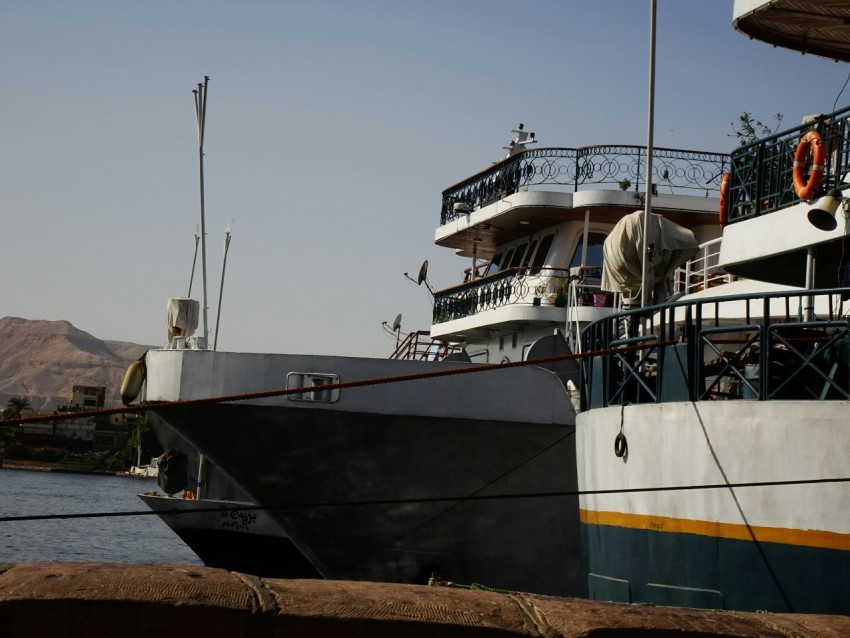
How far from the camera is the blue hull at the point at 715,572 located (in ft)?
27.5

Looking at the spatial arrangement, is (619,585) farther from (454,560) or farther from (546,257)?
(546,257)

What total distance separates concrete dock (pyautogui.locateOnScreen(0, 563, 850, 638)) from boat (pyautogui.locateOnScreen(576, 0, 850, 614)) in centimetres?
465

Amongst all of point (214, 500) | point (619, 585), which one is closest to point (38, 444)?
point (214, 500)

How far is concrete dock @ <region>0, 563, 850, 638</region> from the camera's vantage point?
3084 mm

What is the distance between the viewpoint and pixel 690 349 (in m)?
9.71

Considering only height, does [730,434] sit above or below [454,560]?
above

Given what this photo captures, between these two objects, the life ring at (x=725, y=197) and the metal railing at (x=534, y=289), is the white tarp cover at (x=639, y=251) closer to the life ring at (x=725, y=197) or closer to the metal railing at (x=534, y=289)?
the life ring at (x=725, y=197)

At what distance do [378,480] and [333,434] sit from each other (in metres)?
0.93

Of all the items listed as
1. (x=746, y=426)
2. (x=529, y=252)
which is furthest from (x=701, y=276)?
(x=746, y=426)

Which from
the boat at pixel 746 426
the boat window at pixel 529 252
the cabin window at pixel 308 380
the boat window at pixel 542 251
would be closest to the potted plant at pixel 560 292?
the boat window at pixel 542 251

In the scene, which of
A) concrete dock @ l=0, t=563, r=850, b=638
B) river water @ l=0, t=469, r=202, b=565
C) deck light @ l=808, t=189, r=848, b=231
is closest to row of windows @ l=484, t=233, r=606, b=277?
river water @ l=0, t=469, r=202, b=565

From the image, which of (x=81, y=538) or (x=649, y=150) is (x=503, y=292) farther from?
(x=81, y=538)

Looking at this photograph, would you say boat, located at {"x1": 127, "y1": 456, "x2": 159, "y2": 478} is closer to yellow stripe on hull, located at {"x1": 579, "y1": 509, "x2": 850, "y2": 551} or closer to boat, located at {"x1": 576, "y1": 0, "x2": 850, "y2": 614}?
boat, located at {"x1": 576, "y1": 0, "x2": 850, "y2": 614}

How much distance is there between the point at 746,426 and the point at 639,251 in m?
5.65
